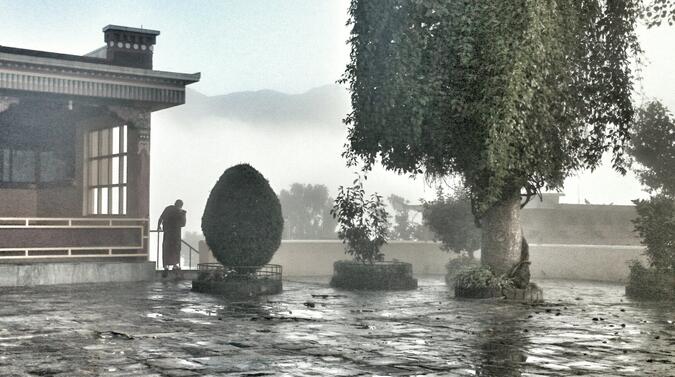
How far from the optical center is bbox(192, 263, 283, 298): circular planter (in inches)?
567

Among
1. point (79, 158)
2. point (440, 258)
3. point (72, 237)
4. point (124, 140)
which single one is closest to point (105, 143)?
point (79, 158)

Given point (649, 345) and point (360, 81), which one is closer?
point (649, 345)

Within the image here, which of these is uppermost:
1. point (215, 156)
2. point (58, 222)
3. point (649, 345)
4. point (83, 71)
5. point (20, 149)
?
point (215, 156)

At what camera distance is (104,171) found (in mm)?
18172

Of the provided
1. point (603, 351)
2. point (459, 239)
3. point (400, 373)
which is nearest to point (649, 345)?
point (603, 351)

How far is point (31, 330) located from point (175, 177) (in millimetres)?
95773

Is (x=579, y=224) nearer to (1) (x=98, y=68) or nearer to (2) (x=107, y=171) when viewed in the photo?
(2) (x=107, y=171)

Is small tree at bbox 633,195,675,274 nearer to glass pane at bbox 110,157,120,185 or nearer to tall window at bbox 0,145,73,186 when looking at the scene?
glass pane at bbox 110,157,120,185

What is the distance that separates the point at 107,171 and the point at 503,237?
895 cm

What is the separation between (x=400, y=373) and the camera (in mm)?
6445

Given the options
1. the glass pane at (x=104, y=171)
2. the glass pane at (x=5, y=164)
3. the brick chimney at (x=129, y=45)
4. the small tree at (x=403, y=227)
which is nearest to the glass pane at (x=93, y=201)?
the glass pane at (x=104, y=171)

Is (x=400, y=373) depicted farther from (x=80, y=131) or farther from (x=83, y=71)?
(x=80, y=131)

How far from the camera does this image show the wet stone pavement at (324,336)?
673 centimetres

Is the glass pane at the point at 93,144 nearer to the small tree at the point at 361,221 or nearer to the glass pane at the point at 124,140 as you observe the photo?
the glass pane at the point at 124,140
